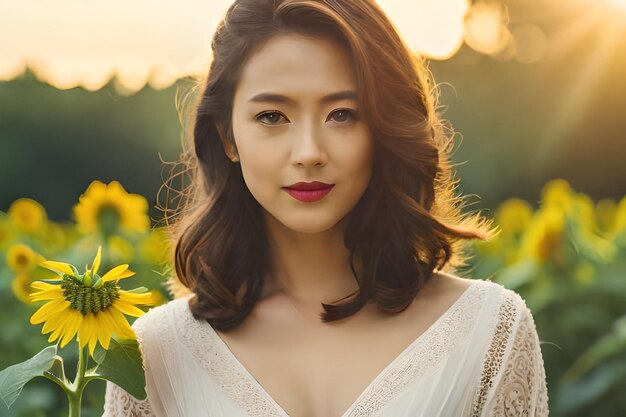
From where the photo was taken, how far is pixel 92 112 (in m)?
5.13

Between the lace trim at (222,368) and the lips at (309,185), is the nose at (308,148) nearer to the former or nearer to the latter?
the lips at (309,185)

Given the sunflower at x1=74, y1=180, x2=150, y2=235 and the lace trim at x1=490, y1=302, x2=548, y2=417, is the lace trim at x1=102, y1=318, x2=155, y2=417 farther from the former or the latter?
the sunflower at x1=74, y1=180, x2=150, y2=235

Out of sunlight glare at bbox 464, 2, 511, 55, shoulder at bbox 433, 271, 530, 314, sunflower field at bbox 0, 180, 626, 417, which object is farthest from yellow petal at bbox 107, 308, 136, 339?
sunlight glare at bbox 464, 2, 511, 55

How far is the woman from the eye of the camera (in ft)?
6.45

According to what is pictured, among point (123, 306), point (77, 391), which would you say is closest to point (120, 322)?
point (123, 306)

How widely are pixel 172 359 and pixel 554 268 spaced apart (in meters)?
1.71

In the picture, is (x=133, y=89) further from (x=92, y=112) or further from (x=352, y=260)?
(x=352, y=260)

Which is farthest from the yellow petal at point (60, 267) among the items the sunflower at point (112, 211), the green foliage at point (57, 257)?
the sunflower at point (112, 211)

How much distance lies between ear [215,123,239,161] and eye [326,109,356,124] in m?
0.28

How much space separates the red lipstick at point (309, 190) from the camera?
195cm

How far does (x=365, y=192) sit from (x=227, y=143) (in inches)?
12.1

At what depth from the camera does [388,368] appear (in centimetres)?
209

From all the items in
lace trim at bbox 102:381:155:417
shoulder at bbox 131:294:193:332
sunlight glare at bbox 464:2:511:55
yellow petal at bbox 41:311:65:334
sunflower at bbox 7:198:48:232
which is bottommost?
sunflower at bbox 7:198:48:232

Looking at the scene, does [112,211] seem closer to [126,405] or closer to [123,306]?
[126,405]
